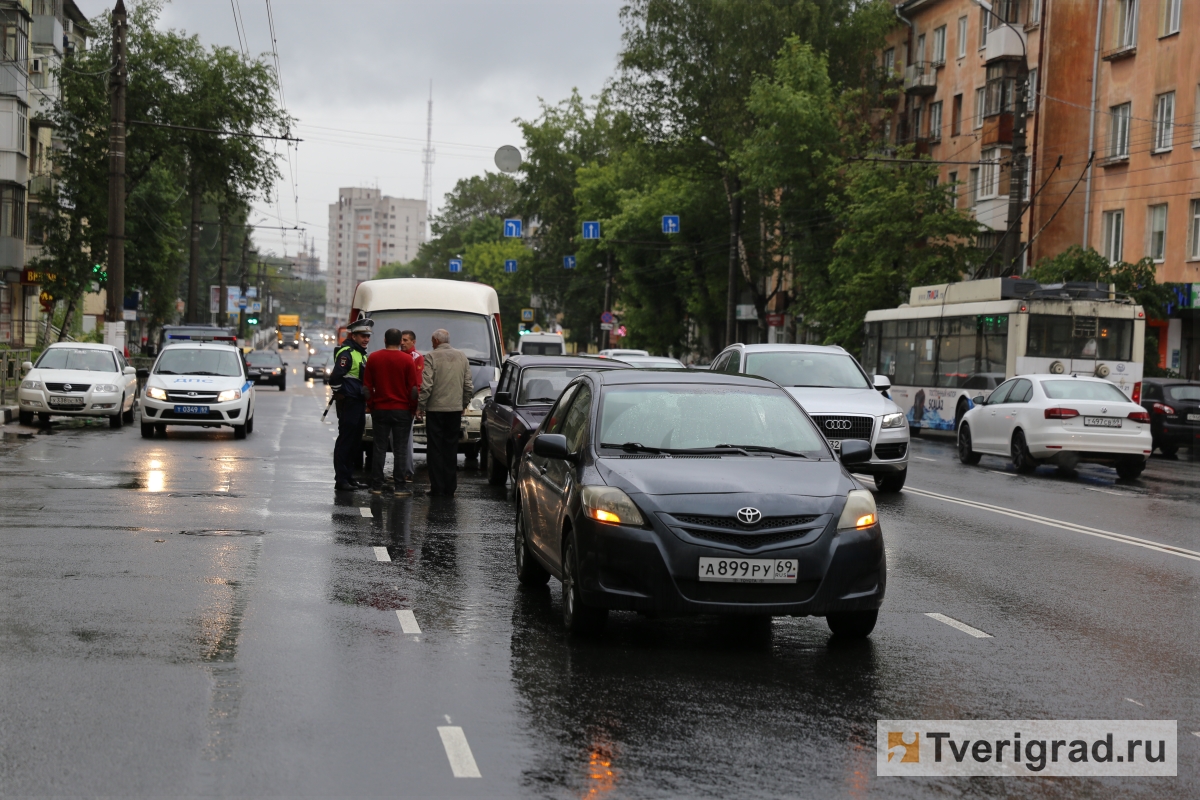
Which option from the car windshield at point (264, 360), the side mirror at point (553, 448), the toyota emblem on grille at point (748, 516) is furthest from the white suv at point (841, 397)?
the car windshield at point (264, 360)

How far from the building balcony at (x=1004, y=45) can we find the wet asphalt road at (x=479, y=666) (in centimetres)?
3782

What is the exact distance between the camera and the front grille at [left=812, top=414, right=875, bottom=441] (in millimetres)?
17703

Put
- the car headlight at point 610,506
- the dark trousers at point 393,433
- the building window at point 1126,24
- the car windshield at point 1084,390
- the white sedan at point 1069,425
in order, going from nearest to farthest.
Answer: the car headlight at point 610,506, the dark trousers at point 393,433, the white sedan at point 1069,425, the car windshield at point 1084,390, the building window at point 1126,24

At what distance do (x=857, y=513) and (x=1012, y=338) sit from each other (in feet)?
74.5

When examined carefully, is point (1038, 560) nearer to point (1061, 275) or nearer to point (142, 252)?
point (1061, 275)

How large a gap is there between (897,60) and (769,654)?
5629 centimetres

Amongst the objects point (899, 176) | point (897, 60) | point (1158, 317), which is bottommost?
point (1158, 317)

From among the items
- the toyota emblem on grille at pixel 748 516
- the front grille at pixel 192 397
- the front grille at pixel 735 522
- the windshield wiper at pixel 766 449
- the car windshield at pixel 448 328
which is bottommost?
the front grille at pixel 192 397

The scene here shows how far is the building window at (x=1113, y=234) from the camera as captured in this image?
4338 centimetres


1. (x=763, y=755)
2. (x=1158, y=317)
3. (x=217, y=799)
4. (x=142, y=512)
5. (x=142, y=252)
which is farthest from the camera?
(x=142, y=252)

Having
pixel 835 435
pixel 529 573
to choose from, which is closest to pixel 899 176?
pixel 835 435

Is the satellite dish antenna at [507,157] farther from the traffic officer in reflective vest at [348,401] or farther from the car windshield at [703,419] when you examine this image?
the car windshield at [703,419]

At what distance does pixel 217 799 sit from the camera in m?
4.91

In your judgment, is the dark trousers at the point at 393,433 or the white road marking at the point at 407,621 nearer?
the white road marking at the point at 407,621
